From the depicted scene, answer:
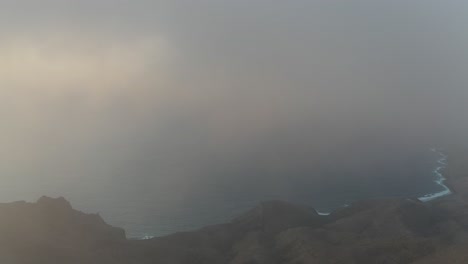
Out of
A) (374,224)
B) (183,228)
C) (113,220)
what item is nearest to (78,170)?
(113,220)

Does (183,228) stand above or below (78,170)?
below

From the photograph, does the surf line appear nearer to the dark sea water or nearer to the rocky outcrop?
the dark sea water

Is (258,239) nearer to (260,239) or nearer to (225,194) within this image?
(260,239)

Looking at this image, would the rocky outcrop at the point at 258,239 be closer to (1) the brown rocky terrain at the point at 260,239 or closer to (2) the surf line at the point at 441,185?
(1) the brown rocky terrain at the point at 260,239

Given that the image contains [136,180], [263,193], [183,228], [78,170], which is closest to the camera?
[183,228]

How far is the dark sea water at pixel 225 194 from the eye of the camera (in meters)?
124

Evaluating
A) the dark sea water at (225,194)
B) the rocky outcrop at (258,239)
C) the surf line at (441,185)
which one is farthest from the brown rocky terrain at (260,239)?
the surf line at (441,185)

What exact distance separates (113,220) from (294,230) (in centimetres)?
5823

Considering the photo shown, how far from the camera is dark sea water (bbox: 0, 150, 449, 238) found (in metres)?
124

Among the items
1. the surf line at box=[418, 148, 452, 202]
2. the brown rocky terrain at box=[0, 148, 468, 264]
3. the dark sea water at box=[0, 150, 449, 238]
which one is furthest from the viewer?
the surf line at box=[418, 148, 452, 202]

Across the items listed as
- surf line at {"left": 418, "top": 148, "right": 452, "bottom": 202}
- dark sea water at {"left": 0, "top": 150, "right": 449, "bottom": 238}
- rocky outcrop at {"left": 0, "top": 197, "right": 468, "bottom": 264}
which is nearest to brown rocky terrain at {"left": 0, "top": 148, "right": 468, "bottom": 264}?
rocky outcrop at {"left": 0, "top": 197, "right": 468, "bottom": 264}

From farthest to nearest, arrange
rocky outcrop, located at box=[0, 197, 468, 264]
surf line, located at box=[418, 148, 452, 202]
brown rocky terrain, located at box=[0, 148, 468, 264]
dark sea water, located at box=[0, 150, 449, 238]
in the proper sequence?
surf line, located at box=[418, 148, 452, 202], dark sea water, located at box=[0, 150, 449, 238], rocky outcrop, located at box=[0, 197, 468, 264], brown rocky terrain, located at box=[0, 148, 468, 264]

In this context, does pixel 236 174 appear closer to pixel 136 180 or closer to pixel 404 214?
pixel 136 180

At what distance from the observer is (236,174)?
179 m
